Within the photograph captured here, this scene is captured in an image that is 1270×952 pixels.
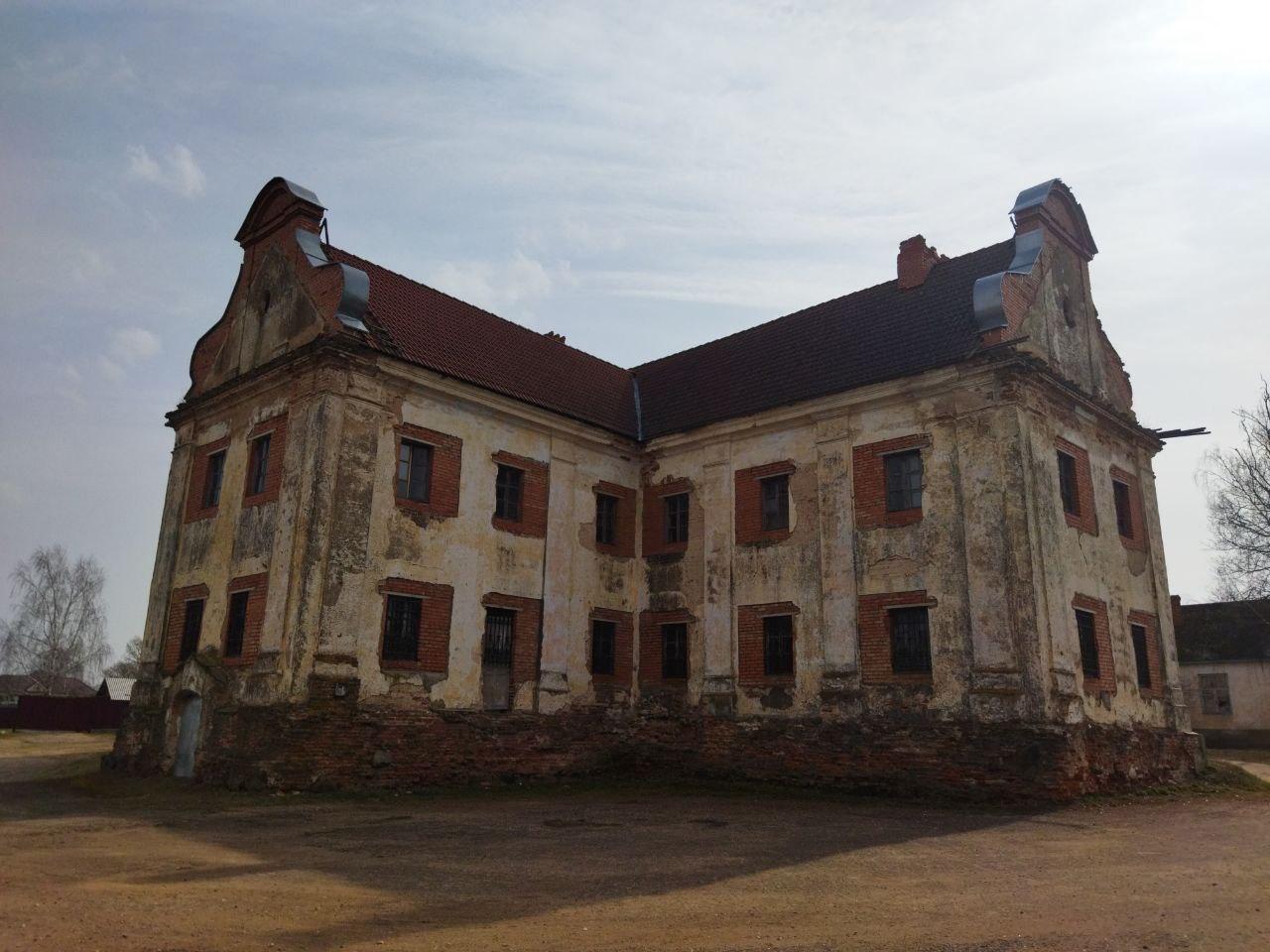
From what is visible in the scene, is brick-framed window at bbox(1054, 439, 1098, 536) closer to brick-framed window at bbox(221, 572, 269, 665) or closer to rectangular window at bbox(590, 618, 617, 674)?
rectangular window at bbox(590, 618, 617, 674)

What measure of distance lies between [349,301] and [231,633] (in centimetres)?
655

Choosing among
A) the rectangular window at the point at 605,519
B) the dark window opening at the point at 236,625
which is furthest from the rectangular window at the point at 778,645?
the dark window opening at the point at 236,625

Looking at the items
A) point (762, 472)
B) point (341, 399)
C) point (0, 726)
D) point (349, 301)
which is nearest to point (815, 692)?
point (762, 472)

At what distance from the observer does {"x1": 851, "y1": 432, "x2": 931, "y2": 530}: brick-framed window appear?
1692cm

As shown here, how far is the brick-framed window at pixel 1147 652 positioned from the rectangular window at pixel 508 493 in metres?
12.4

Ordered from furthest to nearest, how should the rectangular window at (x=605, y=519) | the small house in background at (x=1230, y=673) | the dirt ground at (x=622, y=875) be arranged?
the small house in background at (x=1230, y=673) < the rectangular window at (x=605, y=519) < the dirt ground at (x=622, y=875)

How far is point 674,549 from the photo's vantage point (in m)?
20.5

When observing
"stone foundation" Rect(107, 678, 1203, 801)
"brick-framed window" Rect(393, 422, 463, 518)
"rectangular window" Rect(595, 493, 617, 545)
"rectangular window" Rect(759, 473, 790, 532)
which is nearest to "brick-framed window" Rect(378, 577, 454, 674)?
"stone foundation" Rect(107, 678, 1203, 801)

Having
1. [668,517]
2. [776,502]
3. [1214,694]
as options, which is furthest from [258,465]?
[1214,694]

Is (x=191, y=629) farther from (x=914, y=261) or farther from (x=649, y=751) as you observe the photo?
(x=914, y=261)

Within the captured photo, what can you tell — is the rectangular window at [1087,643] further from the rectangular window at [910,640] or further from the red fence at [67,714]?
the red fence at [67,714]

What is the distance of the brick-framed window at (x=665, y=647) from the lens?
19781 mm

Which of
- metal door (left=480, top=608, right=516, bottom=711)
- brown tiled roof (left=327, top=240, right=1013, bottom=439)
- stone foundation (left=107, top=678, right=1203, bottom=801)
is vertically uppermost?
brown tiled roof (left=327, top=240, right=1013, bottom=439)

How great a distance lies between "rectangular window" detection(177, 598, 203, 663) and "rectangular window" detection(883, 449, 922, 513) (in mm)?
13484
